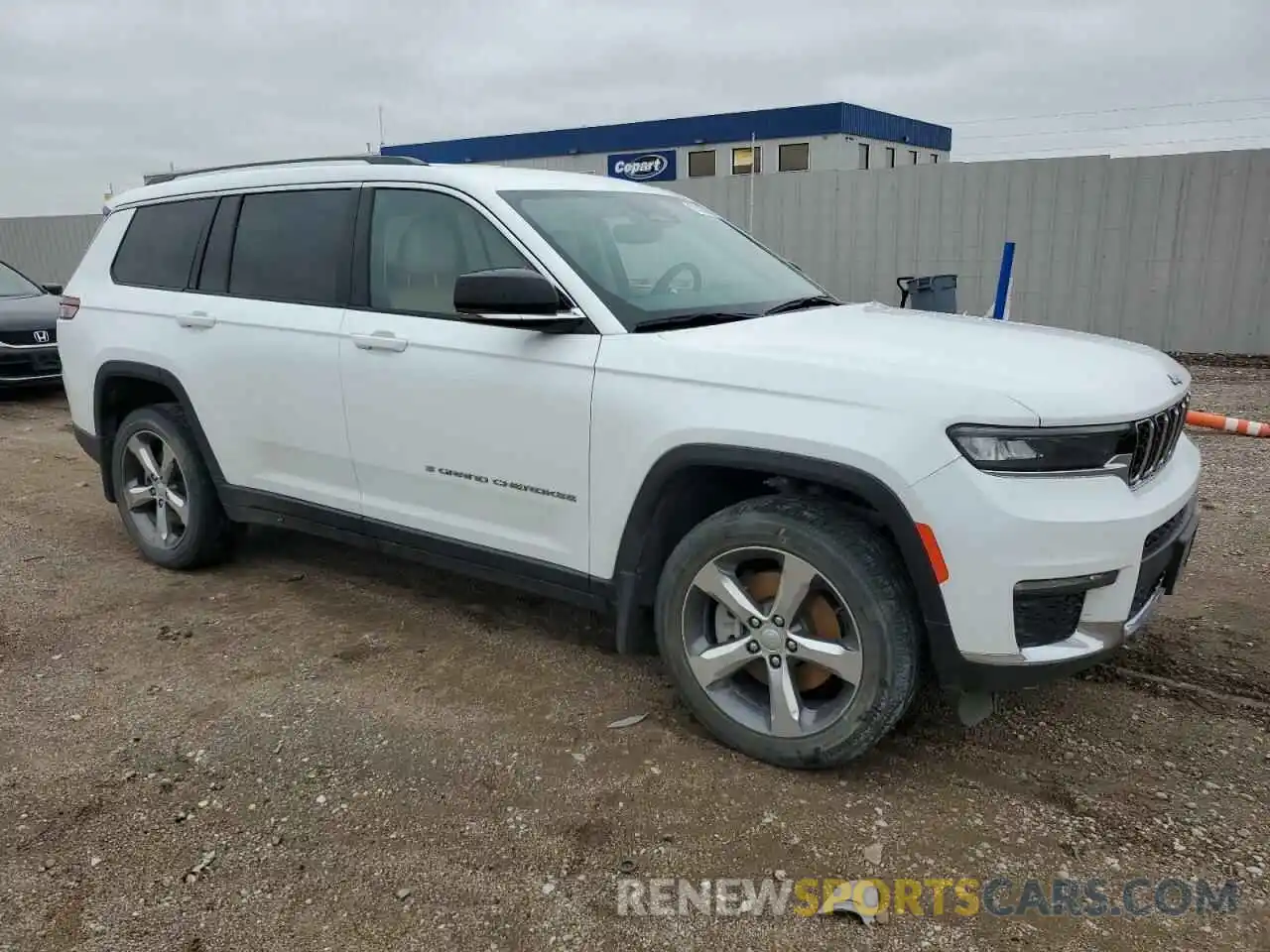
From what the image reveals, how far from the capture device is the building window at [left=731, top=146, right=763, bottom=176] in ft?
84.5

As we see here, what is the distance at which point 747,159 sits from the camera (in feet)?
84.9

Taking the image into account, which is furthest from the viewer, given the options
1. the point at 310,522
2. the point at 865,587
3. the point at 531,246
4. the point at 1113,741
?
the point at 310,522

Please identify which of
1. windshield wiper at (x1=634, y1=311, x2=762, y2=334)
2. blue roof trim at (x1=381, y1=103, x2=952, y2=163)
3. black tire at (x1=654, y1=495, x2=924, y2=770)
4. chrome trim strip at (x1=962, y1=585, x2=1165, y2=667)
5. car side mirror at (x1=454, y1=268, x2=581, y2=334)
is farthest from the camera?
blue roof trim at (x1=381, y1=103, x2=952, y2=163)

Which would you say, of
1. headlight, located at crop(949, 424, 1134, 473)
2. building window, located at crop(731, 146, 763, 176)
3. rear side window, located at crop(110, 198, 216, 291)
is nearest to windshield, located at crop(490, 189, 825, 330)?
headlight, located at crop(949, 424, 1134, 473)

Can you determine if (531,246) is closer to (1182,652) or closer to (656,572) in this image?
(656,572)

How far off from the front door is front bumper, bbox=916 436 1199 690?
1.21 m

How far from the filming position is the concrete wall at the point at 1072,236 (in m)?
10.8

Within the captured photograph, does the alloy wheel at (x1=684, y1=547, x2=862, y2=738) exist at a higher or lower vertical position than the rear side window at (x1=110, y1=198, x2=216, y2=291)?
lower

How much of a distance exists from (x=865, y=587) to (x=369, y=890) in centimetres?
153

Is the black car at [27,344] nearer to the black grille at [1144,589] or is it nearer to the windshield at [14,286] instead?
the windshield at [14,286]

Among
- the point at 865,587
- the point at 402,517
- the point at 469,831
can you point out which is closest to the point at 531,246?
the point at 402,517

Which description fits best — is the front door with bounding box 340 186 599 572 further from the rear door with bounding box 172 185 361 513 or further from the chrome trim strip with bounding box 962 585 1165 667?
the chrome trim strip with bounding box 962 585 1165 667

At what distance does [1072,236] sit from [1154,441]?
9791mm

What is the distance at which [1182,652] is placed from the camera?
3785 millimetres
